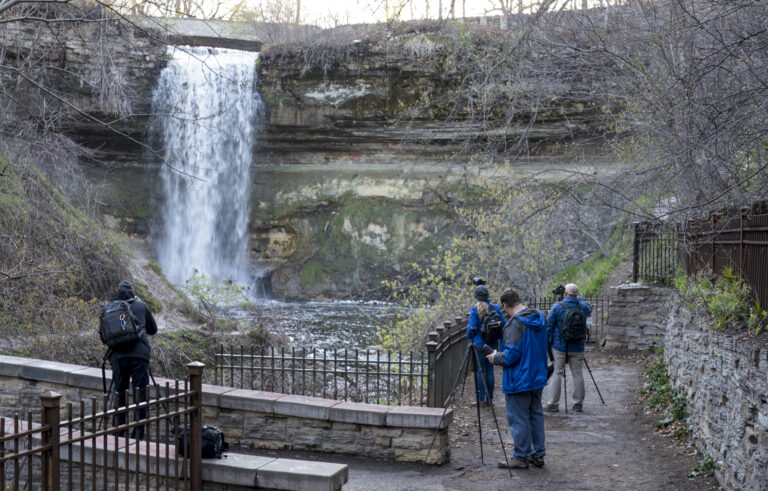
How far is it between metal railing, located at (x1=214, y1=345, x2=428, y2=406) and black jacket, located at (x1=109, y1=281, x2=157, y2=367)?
104 cm

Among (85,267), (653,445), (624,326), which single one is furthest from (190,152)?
(653,445)

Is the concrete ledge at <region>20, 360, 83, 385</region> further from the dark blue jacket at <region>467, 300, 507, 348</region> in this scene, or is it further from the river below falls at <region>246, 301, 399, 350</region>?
the river below falls at <region>246, 301, 399, 350</region>

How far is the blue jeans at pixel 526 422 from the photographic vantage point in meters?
6.56

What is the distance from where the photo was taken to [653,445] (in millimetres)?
7738

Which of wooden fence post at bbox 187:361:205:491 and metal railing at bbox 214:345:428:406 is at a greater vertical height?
wooden fence post at bbox 187:361:205:491

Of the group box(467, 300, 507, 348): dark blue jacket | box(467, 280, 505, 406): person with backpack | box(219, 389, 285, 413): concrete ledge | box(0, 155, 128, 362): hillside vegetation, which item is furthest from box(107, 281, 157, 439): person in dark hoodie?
box(467, 300, 507, 348): dark blue jacket

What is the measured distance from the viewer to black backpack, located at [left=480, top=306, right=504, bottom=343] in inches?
300

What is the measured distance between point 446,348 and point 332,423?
2420 millimetres

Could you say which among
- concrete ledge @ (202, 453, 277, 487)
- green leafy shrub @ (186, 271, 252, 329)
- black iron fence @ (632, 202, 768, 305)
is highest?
black iron fence @ (632, 202, 768, 305)

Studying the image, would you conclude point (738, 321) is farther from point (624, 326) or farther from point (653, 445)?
point (624, 326)

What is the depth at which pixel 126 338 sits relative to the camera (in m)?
7.02

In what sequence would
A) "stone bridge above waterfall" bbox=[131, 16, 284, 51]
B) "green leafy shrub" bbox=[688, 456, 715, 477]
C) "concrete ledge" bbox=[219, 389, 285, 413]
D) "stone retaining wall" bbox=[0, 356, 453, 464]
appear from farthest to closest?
1. "stone bridge above waterfall" bbox=[131, 16, 284, 51]
2. "concrete ledge" bbox=[219, 389, 285, 413]
3. "stone retaining wall" bbox=[0, 356, 453, 464]
4. "green leafy shrub" bbox=[688, 456, 715, 477]

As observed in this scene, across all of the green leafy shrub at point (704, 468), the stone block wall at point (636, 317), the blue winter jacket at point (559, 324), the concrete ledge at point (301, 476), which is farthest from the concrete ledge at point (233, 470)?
the stone block wall at point (636, 317)

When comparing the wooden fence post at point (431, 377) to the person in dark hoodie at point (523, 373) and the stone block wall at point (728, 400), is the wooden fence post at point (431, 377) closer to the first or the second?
the person in dark hoodie at point (523, 373)
